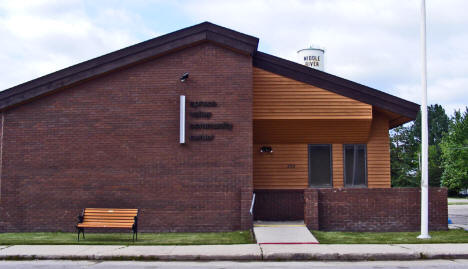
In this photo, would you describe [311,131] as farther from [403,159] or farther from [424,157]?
[403,159]

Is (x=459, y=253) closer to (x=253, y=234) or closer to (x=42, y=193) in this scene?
(x=253, y=234)

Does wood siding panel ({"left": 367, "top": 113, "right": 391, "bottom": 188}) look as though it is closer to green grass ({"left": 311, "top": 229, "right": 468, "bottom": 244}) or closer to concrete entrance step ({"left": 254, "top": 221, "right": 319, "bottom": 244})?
green grass ({"left": 311, "top": 229, "right": 468, "bottom": 244})

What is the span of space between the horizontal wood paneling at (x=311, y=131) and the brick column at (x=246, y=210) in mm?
2915

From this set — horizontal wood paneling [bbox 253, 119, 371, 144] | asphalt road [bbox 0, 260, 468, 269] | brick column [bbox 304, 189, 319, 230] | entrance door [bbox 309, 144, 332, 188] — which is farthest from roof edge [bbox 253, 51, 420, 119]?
asphalt road [bbox 0, 260, 468, 269]

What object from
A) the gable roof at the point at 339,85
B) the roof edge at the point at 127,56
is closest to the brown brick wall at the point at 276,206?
the gable roof at the point at 339,85

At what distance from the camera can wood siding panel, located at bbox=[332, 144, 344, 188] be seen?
17906 millimetres

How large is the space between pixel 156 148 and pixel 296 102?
15.7 ft

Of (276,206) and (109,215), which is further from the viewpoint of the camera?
(276,206)

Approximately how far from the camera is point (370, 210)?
15141 mm

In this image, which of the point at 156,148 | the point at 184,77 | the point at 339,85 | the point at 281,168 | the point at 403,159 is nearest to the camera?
the point at 156,148

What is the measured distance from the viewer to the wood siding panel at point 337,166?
1791cm

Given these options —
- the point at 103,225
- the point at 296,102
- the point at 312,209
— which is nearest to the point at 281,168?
the point at 296,102

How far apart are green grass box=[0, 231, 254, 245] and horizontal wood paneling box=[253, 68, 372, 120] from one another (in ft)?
14.1

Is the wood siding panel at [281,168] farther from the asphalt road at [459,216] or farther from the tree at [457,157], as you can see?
the tree at [457,157]
